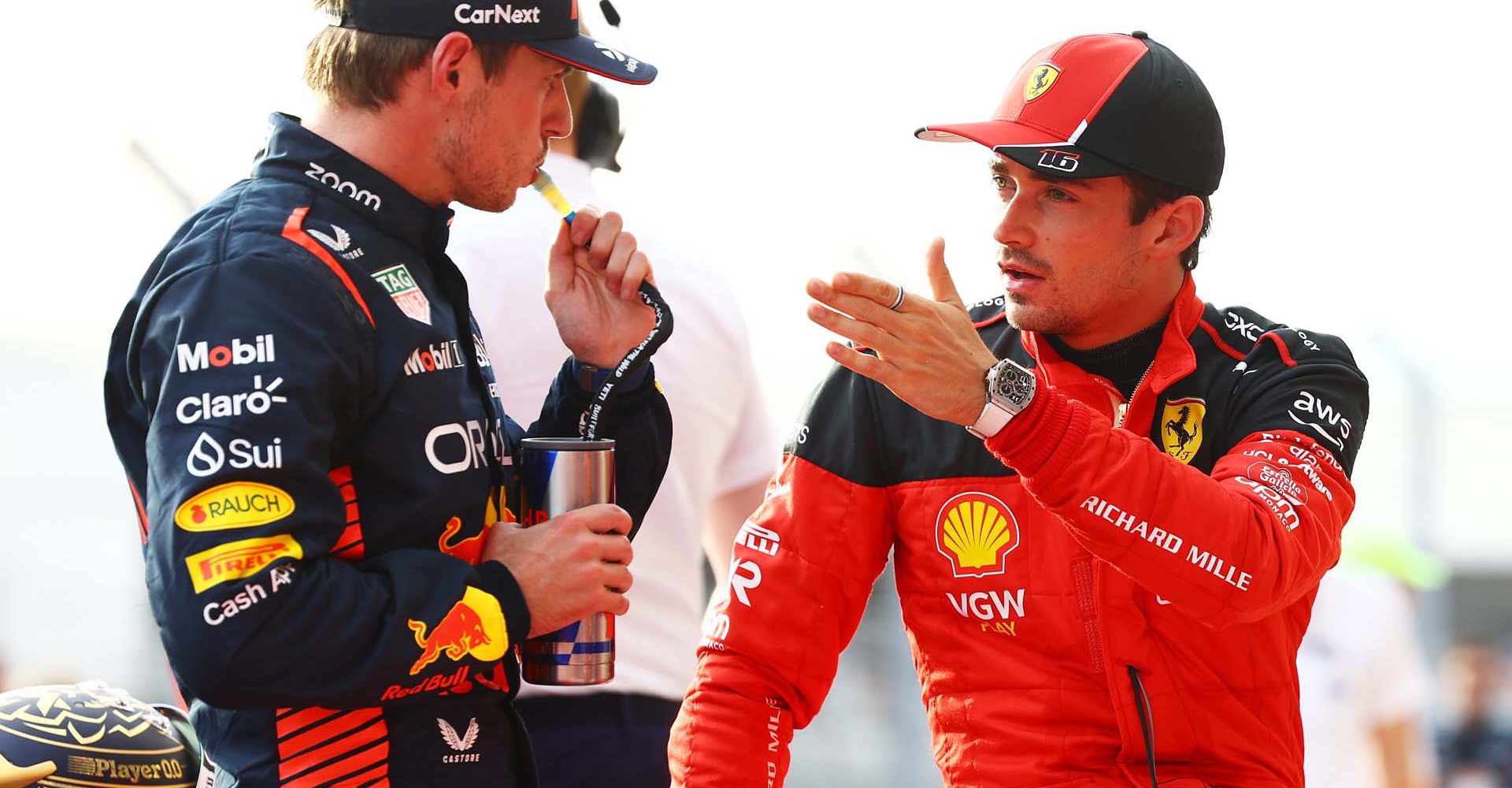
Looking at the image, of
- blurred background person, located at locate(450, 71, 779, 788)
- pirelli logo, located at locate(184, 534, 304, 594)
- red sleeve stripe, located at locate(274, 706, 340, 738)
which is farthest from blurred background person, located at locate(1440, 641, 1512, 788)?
pirelli logo, located at locate(184, 534, 304, 594)

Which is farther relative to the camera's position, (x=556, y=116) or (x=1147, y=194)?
(x=1147, y=194)

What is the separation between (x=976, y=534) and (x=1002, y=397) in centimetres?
41

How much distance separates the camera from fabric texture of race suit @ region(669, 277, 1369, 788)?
238cm

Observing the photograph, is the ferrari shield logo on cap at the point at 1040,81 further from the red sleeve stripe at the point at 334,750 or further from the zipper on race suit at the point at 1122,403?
the red sleeve stripe at the point at 334,750

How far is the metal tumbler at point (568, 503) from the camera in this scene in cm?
208

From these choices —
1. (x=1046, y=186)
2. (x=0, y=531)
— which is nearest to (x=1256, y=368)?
(x=1046, y=186)

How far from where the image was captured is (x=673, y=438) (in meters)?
2.98

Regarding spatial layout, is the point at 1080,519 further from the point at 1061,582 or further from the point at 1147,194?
the point at 1147,194

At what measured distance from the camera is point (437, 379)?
6.38 ft

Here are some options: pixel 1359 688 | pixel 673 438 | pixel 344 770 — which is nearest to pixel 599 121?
pixel 673 438

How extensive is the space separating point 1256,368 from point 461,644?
137 cm

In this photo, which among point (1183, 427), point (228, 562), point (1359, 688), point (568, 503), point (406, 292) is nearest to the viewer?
point (228, 562)

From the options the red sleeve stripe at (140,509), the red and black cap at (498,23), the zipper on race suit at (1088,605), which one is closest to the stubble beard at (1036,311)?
the zipper on race suit at (1088,605)

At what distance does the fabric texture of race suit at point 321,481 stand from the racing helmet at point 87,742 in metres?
0.36
